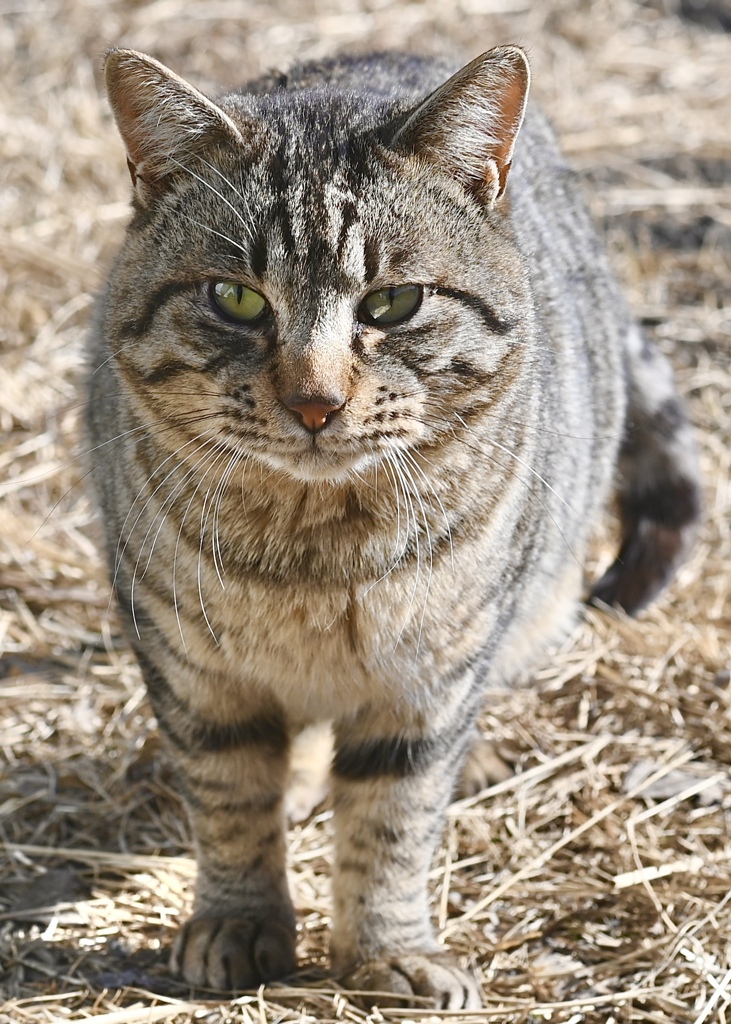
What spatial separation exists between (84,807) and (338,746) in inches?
28.0

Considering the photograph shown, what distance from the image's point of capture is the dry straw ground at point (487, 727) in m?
2.41

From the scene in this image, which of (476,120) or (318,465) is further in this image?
(476,120)

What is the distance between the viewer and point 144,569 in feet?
7.36

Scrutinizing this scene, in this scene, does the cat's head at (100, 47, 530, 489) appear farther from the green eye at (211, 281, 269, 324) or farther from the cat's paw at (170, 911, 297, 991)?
the cat's paw at (170, 911, 297, 991)

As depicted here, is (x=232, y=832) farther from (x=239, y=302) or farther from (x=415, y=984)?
(x=239, y=302)

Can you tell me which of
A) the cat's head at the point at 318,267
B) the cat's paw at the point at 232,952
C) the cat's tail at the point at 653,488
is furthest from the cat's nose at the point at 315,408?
the cat's tail at the point at 653,488

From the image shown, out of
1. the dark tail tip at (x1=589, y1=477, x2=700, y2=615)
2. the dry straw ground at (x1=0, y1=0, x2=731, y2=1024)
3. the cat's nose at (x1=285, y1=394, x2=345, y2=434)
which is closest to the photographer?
the cat's nose at (x1=285, y1=394, x2=345, y2=434)

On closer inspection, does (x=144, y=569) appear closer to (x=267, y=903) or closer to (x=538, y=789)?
(x=267, y=903)

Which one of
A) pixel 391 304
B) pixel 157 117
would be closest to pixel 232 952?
pixel 391 304

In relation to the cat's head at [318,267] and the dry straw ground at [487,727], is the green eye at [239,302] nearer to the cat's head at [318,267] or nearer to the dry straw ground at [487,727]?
the cat's head at [318,267]

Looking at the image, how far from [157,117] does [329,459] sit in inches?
24.2

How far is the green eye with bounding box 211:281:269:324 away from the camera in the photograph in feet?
6.26

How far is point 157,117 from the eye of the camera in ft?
6.57

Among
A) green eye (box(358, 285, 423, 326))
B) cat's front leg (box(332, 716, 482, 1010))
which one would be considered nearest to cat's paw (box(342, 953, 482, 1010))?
cat's front leg (box(332, 716, 482, 1010))
